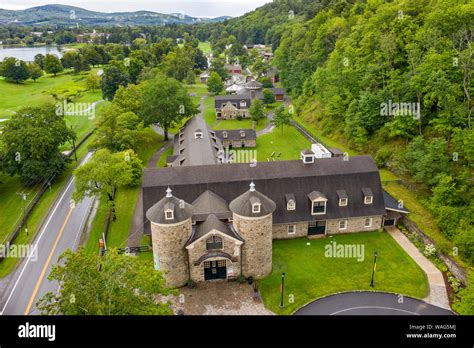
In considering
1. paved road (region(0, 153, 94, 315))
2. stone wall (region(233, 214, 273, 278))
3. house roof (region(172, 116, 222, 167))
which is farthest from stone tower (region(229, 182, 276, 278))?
paved road (region(0, 153, 94, 315))

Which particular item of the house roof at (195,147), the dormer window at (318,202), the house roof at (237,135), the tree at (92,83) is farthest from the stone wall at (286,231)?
the tree at (92,83)

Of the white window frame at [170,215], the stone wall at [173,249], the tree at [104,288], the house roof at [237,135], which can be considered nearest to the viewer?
the tree at [104,288]

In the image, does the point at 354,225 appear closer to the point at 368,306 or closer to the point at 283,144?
the point at 368,306

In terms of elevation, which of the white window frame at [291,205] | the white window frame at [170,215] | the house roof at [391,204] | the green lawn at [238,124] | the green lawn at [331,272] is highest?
the white window frame at [170,215]

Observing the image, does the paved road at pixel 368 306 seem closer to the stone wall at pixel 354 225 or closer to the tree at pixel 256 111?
the stone wall at pixel 354 225

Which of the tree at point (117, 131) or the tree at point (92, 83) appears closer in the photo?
the tree at point (117, 131)
